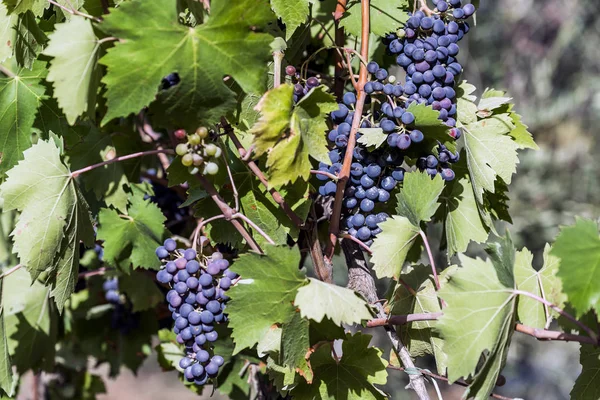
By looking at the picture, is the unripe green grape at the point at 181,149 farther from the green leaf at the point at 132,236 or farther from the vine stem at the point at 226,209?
the green leaf at the point at 132,236

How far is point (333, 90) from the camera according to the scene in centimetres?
148

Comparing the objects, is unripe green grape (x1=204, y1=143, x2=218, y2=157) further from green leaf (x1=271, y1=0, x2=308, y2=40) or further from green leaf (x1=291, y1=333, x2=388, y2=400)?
green leaf (x1=291, y1=333, x2=388, y2=400)

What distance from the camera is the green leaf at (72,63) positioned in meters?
1.10

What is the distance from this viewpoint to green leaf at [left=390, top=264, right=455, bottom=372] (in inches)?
51.4

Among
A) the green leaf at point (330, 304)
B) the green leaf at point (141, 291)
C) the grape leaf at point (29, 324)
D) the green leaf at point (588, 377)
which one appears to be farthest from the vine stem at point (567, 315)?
the grape leaf at point (29, 324)

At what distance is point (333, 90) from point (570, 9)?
4983mm

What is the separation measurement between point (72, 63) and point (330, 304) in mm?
583

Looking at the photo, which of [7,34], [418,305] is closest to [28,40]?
[7,34]

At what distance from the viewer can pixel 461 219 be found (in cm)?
142

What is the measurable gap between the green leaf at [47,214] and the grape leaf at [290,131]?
44cm

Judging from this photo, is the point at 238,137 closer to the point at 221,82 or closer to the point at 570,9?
the point at 221,82

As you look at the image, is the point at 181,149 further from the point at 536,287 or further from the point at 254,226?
the point at 536,287

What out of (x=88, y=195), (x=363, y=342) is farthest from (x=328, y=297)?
(x=88, y=195)

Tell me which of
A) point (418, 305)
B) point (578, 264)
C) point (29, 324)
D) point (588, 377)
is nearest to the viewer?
point (578, 264)
